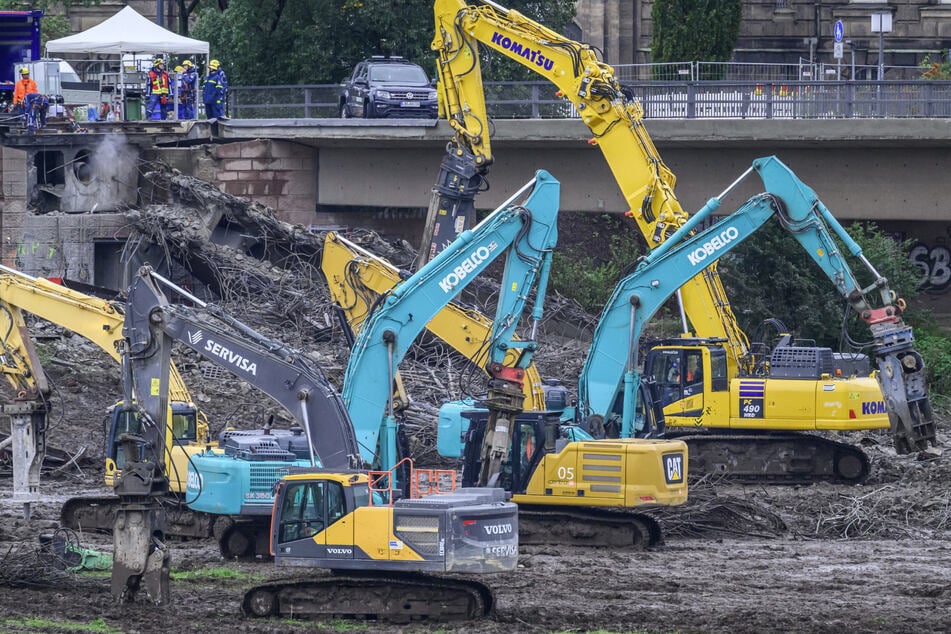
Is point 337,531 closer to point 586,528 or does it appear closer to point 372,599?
point 372,599

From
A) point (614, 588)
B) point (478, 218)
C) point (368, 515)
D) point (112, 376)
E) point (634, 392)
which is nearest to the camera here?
point (368, 515)

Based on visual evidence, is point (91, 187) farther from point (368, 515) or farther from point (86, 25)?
point (368, 515)

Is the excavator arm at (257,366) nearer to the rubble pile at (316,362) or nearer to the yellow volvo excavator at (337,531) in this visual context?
the yellow volvo excavator at (337,531)

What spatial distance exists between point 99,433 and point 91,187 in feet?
36.0

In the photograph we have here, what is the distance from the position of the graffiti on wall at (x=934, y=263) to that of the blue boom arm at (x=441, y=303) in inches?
802

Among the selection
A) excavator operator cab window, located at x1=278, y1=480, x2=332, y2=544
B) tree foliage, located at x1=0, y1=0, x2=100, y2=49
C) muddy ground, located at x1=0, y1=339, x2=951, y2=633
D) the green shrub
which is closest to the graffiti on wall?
the green shrub

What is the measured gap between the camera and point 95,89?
41344 mm

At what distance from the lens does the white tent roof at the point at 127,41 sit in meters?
41.1

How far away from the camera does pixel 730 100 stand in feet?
119

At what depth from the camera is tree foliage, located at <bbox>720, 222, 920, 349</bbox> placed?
35688mm

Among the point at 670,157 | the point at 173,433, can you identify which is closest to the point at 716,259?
the point at 173,433

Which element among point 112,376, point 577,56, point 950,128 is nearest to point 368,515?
point 577,56

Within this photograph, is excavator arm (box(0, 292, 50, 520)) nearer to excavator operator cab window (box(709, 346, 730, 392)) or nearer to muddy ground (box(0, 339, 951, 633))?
muddy ground (box(0, 339, 951, 633))

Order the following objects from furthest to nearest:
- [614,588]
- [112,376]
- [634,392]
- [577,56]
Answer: [112,376] → [577,56] → [634,392] → [614,588]
